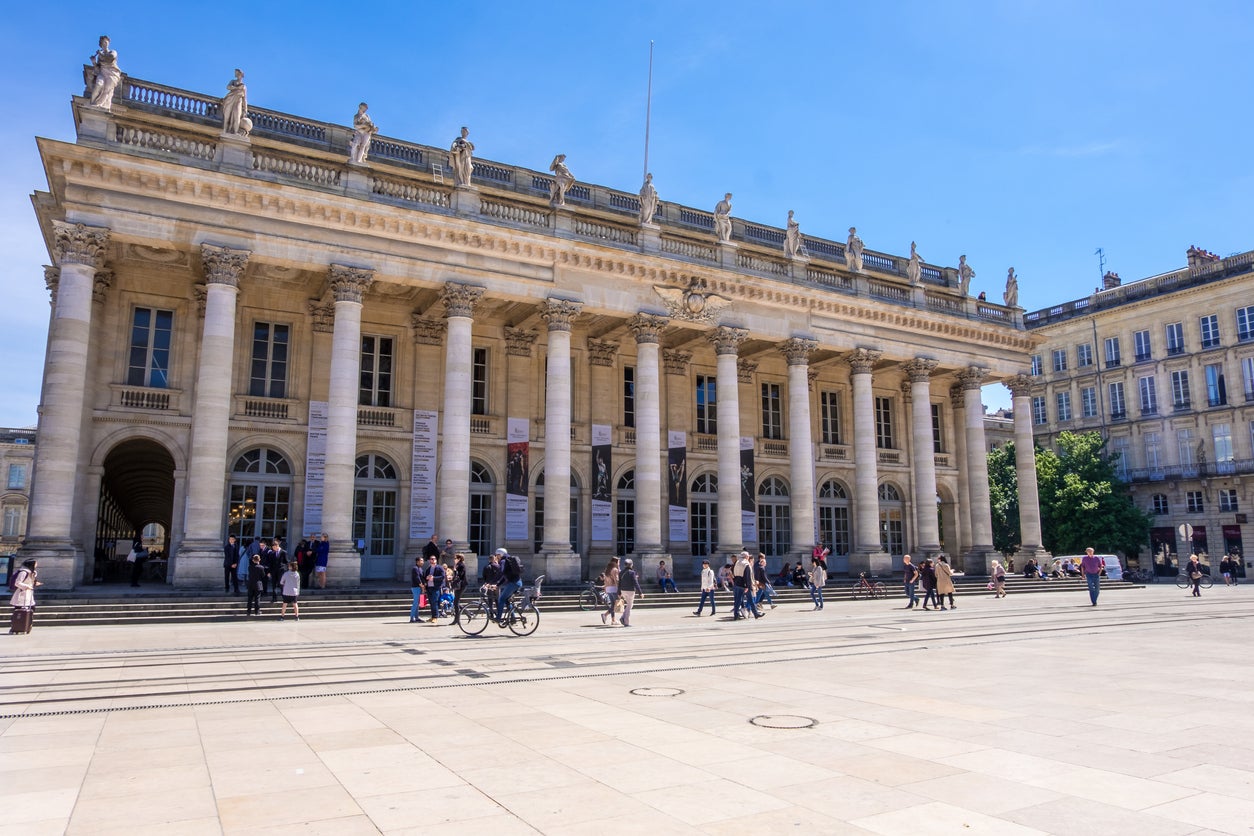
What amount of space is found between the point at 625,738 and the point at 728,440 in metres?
21.7

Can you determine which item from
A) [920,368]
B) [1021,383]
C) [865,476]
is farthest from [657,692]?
[1021,383]

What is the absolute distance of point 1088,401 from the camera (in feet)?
168

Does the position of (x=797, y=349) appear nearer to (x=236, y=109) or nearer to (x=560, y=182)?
(x=560, y=182)

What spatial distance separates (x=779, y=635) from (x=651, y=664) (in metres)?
4.91

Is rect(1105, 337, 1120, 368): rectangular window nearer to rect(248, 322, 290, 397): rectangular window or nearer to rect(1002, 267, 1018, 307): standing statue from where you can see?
rect(1002, 267, 1018, 307): standing statue

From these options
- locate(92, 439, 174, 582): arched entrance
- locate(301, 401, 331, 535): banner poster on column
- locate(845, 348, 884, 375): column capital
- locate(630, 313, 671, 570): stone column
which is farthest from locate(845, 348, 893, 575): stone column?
locate(92, 439, 174, 582): arched entrance

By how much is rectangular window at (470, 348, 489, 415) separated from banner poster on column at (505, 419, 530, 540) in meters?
1.87

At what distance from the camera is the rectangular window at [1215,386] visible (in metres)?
44.6

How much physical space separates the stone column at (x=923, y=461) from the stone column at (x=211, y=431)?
23.9 metres

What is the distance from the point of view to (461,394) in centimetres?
2381

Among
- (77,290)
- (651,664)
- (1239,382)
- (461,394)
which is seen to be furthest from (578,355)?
(1239,382)

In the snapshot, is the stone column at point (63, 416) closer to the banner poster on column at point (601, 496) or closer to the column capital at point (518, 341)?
the column capital at point (518, 341)

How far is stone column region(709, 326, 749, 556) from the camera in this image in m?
27.7

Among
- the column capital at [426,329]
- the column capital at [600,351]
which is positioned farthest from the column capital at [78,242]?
the column capital at [600,351]
